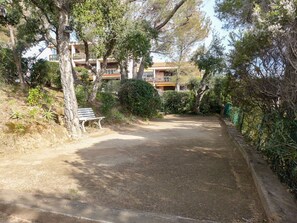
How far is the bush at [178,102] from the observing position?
18375 millimetres

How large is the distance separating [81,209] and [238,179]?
232 cm

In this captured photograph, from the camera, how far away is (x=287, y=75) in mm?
3463

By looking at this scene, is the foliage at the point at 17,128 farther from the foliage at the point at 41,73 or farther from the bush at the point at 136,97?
the bush at the point at 136,97

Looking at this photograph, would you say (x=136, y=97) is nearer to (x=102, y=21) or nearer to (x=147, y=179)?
(x=102, y=21)

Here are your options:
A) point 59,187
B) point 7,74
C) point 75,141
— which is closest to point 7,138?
point 75,141

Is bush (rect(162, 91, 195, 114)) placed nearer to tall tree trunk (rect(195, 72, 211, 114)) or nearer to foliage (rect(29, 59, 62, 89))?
tall tree trunk (rect(195, 72, 211, 114))

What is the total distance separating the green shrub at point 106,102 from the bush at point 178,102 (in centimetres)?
757

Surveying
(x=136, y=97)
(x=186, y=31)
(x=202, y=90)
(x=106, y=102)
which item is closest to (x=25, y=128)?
(x=106, y=102)

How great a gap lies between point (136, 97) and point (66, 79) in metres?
5.34

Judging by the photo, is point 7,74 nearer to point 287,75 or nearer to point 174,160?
point 174,160

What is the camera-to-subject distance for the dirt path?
9.33ft

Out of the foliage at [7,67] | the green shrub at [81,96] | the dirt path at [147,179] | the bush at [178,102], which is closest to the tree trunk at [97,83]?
the green shrub at [81,96]

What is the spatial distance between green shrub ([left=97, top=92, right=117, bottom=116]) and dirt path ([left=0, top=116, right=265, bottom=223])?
424 centimetres

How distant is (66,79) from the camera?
691cm
